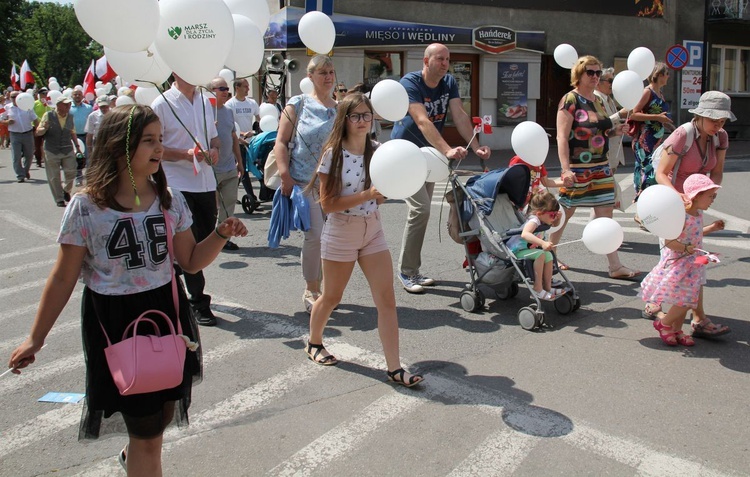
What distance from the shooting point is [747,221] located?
967 cm

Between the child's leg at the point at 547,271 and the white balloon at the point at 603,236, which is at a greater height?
the white balloon at the point at 603,236

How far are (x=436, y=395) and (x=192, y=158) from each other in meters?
2.44

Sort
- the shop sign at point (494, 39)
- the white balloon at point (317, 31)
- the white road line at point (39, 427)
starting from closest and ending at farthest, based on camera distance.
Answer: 1. the white road line at point (39, 427)
2. the white balloon at point (317, 31)
3. the shop sign at point (494, 39)

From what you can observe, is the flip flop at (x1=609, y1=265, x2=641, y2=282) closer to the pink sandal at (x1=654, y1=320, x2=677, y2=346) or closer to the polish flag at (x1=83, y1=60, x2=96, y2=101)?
the pink sandal at (x1=654, y1=320, x2=677, y2=346)

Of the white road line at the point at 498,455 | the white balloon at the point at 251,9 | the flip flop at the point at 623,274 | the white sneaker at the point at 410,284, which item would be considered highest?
the white balloon at the point at 251,9

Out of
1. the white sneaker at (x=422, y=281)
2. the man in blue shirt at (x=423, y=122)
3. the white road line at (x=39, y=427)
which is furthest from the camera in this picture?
the white sneaker at (x=422, y=281)

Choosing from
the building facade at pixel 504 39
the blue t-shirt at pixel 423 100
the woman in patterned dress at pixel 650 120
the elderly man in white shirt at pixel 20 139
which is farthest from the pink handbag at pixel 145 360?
the building facade at pixel 504 39

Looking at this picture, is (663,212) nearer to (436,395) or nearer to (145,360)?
(436,395)

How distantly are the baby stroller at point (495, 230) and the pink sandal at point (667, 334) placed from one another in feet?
2.62

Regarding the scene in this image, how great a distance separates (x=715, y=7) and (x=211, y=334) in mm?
26097

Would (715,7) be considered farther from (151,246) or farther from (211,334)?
(151,246)

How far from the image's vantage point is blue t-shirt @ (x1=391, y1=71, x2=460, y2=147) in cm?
619

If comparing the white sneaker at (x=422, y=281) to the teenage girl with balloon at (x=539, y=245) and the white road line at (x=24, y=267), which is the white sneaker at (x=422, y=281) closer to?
the teenage girl with balloon at (x=539, y=245)

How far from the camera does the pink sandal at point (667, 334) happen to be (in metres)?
4.96
